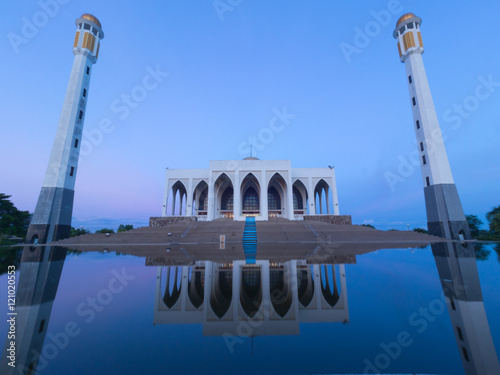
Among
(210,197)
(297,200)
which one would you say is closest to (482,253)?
(210,197)

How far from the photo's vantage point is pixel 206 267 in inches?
305

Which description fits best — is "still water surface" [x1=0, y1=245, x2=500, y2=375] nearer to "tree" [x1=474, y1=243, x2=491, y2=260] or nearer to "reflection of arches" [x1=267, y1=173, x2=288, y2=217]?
"tree" [x1=474, y1=243, x2=491, y2=260]

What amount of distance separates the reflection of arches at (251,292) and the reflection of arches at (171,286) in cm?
135

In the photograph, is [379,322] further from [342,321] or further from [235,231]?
[235,231]

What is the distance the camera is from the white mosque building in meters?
26.1

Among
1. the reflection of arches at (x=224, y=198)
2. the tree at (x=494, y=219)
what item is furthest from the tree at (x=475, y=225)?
the reflection of arches at (x=224, y=198)

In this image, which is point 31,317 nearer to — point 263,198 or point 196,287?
point 196,287

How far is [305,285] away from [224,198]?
29152 millimetres

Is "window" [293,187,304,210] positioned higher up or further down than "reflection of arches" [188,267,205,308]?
higher up

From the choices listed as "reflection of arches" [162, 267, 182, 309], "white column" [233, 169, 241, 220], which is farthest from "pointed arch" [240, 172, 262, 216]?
"reflection of arches" [162, 267, 182, 309]

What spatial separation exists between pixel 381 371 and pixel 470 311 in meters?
2.96

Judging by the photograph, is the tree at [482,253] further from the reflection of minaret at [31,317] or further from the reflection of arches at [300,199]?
the reflection of arches at [300,199]

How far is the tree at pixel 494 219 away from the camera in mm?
20711

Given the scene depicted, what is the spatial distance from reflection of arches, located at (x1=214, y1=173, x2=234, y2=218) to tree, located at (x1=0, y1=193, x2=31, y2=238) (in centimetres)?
2183
